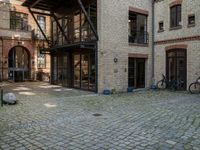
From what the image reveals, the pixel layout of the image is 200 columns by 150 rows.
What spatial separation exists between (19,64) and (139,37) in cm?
1409

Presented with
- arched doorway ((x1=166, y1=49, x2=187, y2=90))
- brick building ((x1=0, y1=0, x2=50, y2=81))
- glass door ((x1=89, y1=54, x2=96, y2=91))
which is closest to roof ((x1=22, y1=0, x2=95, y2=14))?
glass door ((x1=89, y1=54, x2=96, y2=91))

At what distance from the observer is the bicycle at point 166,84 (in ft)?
49.8

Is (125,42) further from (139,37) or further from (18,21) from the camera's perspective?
(18,21)

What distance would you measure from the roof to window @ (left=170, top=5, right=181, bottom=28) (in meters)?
6.68

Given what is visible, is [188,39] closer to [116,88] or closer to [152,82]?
[152,82]

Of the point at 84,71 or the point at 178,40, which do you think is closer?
the point at 178,40

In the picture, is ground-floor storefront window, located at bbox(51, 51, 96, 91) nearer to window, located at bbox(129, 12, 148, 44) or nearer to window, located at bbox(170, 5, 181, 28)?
window, located at bbox(129, 12, 148, 44)

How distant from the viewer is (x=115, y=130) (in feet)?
19.4

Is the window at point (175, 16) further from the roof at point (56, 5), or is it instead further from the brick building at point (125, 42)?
the roof at point (56, 5)

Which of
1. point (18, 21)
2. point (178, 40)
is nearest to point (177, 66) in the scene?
point (178, 40)

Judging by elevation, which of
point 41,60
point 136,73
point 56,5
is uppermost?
point 56,5

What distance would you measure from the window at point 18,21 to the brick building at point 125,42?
696cm

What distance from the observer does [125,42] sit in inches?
579

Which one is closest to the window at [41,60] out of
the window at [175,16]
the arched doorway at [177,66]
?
the arched doorway at [177,66]
